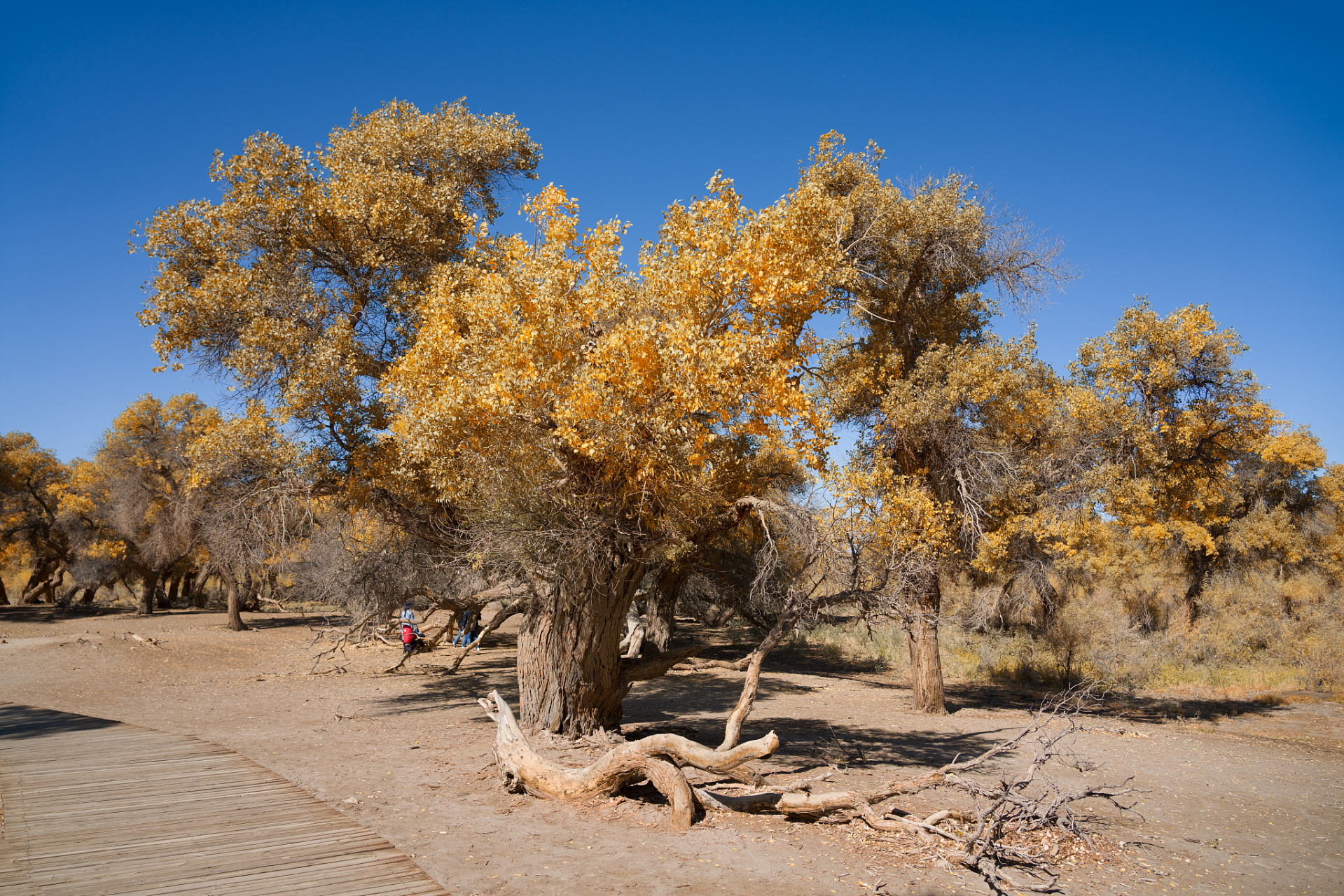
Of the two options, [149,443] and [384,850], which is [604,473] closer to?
[384,850]

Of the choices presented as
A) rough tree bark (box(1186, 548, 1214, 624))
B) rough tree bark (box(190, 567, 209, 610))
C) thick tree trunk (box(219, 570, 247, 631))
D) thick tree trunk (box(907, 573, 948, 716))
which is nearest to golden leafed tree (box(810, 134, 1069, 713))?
thick tree trunk (box(907, 573, 948, 716))

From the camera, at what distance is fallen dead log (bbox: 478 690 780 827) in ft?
22.5

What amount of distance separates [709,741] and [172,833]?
262 inches

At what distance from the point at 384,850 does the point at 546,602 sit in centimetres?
401

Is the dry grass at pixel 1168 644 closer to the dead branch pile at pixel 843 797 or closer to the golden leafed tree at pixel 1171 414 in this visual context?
Answer: the golden leafed tree at pixel 1171 414

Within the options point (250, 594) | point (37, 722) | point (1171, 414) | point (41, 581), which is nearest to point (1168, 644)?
point (1171, 414)

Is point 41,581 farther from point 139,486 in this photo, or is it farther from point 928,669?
point 928,669

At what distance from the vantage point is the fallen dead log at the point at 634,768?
22.5 feet

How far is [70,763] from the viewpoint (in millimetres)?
7645

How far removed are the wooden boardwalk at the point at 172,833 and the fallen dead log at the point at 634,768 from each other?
1762 millimetres

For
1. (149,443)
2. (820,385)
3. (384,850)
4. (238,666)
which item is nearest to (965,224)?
(820,385)

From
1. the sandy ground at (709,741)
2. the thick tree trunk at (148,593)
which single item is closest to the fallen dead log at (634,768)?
the sandy ground at (709,741)

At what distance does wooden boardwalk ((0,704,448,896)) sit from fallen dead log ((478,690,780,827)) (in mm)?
1762

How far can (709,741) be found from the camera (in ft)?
34.7
